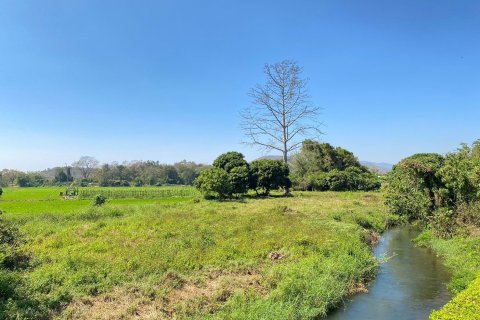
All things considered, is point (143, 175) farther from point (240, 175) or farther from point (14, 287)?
point (14, 287)

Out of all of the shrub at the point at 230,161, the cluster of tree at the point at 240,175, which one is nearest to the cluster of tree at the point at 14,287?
the cluster of tree at the point at 240,175

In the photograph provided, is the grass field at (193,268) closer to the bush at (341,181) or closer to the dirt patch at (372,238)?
the dirt patch at (372,238)

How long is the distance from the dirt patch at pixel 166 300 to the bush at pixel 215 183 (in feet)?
72.3

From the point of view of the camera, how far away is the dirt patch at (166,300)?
342 inches

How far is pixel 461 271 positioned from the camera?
38.4 feet

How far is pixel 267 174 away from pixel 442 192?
20989mm

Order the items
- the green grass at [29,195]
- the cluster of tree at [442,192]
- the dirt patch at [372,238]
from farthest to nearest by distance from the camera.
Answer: the green grass at [29,195] → the dirt patch at [372,238] → the cluster of tree at [442,192]

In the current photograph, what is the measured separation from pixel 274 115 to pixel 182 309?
32564 mm

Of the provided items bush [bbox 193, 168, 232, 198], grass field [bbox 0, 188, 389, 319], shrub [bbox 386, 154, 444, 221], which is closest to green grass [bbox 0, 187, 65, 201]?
bush [bbox 193, 168, 232, 198]

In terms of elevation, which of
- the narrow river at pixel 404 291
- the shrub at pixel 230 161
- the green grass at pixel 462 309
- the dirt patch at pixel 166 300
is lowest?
the narrow river at pixel 404 291

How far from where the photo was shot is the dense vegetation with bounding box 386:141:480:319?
47.8 feet

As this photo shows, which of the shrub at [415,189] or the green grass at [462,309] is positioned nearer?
the green grass at [462,309]

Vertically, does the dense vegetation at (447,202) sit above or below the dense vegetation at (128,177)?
below

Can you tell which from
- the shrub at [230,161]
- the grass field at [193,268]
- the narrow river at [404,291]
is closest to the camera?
the grass field at [193,268]
